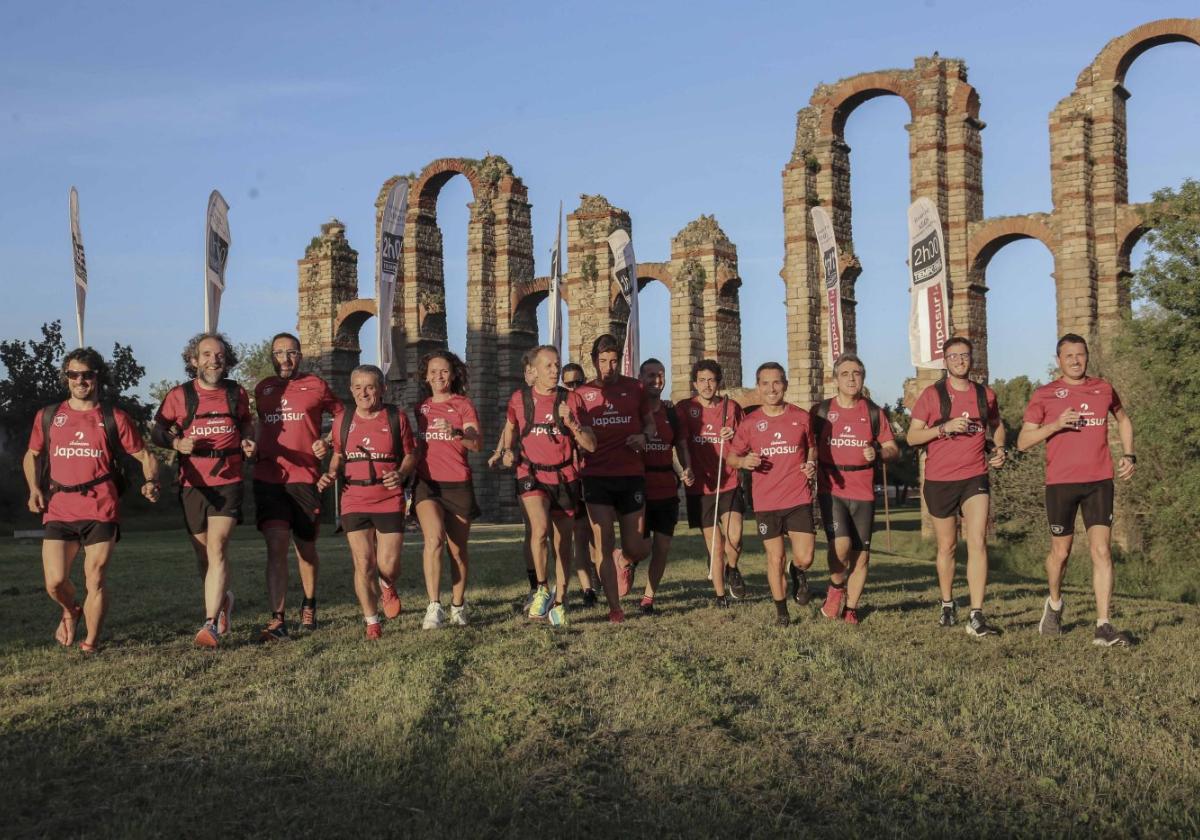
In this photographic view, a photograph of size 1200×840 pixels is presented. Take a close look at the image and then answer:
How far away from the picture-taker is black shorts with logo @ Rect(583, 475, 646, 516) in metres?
11.0

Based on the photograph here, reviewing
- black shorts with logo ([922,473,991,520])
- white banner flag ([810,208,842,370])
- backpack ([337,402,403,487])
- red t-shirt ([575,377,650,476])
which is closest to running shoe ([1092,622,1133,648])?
black shorts with logo ([922,473,991,520])

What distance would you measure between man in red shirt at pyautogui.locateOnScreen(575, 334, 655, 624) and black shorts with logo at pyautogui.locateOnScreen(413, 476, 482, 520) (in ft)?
3.31

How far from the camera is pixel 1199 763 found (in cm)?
561

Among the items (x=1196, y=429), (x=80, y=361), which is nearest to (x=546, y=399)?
(x=80, y=361)

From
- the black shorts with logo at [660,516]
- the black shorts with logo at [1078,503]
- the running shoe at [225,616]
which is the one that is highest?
the black shorts with logo at [1078,503]

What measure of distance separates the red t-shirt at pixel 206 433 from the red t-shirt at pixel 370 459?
0.85m

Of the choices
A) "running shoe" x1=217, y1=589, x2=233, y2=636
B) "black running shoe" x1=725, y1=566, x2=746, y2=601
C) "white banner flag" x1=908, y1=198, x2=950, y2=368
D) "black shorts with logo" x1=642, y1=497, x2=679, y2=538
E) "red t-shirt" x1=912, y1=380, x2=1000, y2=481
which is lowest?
"black running shoe" x1=725, y1=566, x2=746, y2=601

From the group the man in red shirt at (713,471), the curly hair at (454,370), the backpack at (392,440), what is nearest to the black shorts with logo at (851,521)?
the man in red shirt at (713,471)

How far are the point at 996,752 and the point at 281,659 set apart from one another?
15.7 feet

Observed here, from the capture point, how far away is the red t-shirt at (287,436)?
10.3 meters

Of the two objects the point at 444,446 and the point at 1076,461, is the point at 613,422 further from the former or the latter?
the point at 1076,461

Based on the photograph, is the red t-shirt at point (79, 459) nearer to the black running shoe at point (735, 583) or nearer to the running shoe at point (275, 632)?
the running shoe at point (275, 632)

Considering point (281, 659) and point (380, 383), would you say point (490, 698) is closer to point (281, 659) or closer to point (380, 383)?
point (281, 659)

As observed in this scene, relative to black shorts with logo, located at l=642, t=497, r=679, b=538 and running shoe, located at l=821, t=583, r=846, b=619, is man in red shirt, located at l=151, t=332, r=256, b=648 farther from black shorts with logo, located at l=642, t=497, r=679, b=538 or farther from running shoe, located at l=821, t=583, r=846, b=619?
running shoe, located at l=821, t=583, r=846, b=619
